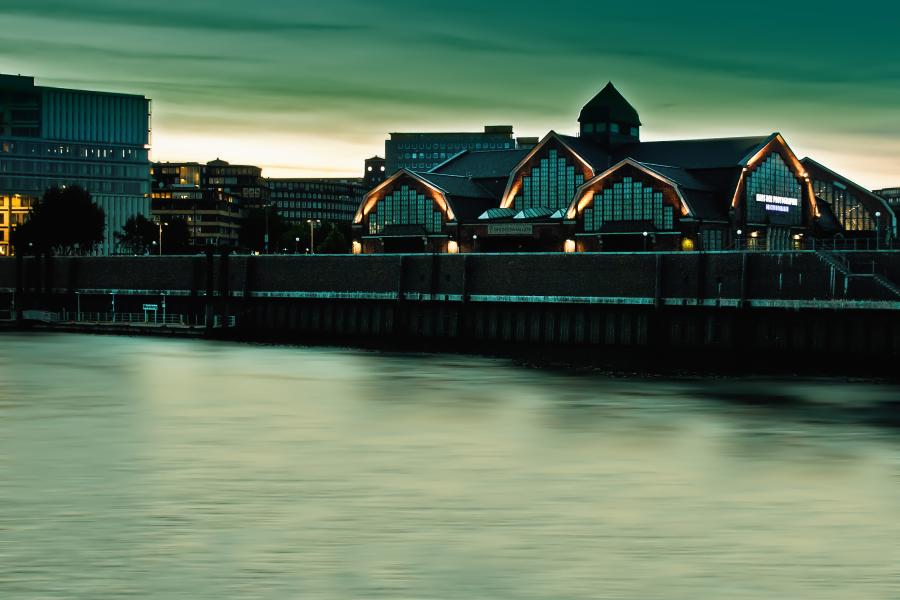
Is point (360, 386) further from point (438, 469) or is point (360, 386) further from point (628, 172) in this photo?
point (628, 172)

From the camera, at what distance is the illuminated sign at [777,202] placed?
4532 inches

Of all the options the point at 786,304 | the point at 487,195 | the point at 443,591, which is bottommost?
the point at 443,591

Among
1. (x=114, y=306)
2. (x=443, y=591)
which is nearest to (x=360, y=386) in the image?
(x=443, y=591)

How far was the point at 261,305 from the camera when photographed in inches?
3787

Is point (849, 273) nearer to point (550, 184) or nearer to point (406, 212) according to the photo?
point (550, 184)

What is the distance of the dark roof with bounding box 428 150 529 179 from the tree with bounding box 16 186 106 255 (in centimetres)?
5190

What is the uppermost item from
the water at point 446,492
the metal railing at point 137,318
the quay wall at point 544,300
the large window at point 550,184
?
the large window at point 550,184

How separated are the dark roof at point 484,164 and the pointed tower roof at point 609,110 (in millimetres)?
8832

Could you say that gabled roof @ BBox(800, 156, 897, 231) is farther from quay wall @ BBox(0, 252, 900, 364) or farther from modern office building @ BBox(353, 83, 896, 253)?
quay wall @ BBox(0, 252, 900, 364)

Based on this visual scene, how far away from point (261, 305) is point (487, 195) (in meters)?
38.2

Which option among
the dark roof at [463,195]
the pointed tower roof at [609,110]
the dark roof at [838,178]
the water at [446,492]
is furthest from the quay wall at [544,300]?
the dark roof at [838,178]

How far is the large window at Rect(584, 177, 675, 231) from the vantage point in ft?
349

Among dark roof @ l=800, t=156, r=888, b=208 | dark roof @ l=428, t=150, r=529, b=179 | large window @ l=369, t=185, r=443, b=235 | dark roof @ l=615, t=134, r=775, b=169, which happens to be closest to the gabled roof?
dark roof @ l=800, t=156, r=888, b=208

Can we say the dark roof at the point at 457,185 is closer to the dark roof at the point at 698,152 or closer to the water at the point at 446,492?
the dark roof at the point at 698,152
